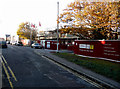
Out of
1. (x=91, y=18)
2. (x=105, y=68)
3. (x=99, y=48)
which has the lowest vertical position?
(x=105, y=68)

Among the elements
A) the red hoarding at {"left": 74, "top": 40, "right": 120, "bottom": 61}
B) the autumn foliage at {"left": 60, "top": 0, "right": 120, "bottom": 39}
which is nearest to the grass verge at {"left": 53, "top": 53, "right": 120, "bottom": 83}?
the red hoarding at {"left": 74, "top": 40, "right": 120, "bottom": 61}

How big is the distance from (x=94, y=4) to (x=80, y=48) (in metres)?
6.20

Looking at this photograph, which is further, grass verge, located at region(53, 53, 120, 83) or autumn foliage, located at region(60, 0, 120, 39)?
autumn foliage, located at region(60, 0, 120, 39)

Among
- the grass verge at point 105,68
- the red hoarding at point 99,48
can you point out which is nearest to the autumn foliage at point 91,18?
the red hoarding at point 99,48

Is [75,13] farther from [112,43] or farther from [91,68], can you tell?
[91,68]

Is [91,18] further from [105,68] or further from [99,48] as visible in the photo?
[105,68]

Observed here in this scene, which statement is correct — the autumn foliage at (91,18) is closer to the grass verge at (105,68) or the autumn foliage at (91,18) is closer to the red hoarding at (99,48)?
the red hoarding at (99,48)

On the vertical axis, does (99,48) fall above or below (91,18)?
below

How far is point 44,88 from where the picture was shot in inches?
277

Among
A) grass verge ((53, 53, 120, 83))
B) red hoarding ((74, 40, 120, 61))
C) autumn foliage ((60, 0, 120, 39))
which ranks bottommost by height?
grass verge ((53, 53, 120, 83))

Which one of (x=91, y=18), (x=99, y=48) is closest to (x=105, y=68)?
(x=99, y=48)

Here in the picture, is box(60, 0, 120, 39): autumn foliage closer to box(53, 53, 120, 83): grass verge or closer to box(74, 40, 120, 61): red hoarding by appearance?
box(74, 40, 120, 61): red hoarding

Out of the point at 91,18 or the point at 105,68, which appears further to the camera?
the point at 91,18

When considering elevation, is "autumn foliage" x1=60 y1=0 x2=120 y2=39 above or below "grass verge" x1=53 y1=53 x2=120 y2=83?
above
